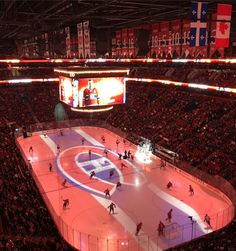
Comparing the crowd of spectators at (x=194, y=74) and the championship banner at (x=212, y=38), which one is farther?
the crowd of spectators at (x=194, y=74)

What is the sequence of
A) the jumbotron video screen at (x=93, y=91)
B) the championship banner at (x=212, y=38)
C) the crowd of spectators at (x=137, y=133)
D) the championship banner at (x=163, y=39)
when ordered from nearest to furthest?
the crowd of spectators at (x=137, y=133) < the jumbotron video screen at (x=93, y=91) < the championship banner at (x=212, y=38) < the championship banner at (x=163, y=39)

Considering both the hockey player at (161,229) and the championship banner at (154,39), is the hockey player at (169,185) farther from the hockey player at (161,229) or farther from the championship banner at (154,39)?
the championship banner at (154,39)

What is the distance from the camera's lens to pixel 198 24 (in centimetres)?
1379

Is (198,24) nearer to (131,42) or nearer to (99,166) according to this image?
(99,166)

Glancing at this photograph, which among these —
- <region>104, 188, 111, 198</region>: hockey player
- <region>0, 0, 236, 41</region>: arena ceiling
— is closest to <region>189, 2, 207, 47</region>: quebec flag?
<region>0, 0, 236, 41</region>: arena ceiling

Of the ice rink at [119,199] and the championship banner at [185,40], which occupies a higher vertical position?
the championship banner at [185,40]

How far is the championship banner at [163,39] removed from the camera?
3930cm

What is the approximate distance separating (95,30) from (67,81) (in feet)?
64.2

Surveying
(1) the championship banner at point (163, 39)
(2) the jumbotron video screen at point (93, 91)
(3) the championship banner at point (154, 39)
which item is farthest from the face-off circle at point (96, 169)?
(3) the championship banner at point (154, 39)

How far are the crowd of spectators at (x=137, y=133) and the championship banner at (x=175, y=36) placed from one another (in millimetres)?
5135

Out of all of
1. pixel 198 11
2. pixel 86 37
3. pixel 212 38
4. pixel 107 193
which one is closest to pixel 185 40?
pixel 212 38

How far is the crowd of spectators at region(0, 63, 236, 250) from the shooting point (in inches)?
625

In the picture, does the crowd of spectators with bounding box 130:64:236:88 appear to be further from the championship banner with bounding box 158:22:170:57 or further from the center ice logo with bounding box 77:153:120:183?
the center ice logo with bounding box 77:153:120:183

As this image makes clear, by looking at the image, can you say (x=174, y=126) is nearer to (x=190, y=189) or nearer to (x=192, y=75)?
(x=192, y=75)
